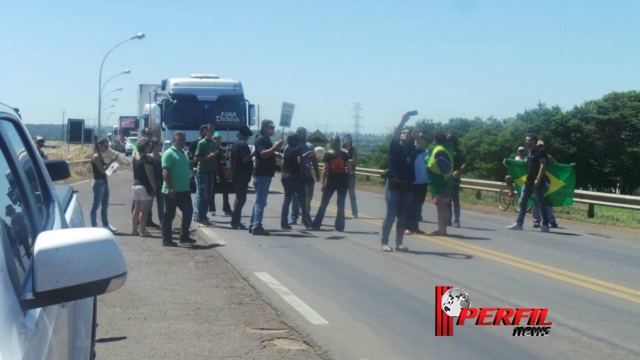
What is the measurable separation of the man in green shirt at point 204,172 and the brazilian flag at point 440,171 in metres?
4.36

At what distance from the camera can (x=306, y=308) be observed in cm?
772

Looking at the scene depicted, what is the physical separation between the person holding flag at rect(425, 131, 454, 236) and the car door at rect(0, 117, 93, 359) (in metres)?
9.84

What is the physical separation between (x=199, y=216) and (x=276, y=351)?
374 inches

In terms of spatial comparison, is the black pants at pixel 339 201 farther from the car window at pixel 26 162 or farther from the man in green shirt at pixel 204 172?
the car window at pixel 26 162

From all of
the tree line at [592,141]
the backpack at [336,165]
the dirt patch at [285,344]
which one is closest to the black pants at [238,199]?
the backpack at [336,165]

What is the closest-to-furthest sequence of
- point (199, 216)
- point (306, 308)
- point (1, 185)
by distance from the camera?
point (1, 185) < point (306, 308) < point (199, 216)

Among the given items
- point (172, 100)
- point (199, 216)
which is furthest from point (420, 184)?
point (172, 100)

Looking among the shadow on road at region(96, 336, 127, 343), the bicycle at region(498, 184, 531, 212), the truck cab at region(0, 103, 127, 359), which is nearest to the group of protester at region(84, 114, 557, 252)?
the bicycle at region(498, 184, 531, 212)

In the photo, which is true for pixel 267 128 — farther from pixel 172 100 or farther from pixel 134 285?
pixel 172 100

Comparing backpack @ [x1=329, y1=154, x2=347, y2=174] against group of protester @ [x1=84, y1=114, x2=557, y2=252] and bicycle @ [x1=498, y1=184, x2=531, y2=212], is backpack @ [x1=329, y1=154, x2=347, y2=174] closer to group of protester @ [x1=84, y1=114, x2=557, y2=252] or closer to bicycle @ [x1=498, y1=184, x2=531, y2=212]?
group of protester @ [x1=84, y1=114, x2=557, y2=252]

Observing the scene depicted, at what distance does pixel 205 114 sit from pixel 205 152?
27.5ft

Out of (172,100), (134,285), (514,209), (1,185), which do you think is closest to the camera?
(1,185)

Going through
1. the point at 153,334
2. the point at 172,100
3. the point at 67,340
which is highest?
the point at 172,100

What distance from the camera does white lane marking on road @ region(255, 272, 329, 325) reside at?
7.24 meters
